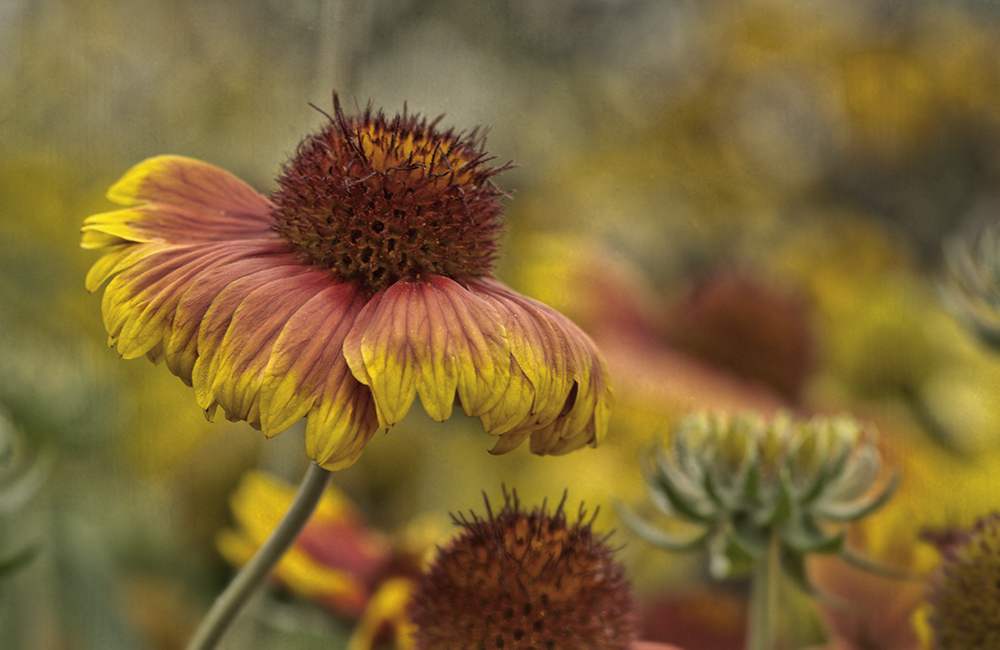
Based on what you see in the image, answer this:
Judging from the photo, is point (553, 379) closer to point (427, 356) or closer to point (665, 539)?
point (427, 356)

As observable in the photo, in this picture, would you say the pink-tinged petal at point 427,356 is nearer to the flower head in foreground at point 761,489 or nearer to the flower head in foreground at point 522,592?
the flower head in foreground at point 522,592

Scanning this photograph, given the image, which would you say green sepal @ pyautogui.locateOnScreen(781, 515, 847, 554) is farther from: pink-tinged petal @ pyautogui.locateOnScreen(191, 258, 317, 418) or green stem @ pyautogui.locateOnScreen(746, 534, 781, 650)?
pink-tinged petal @ pyautogui.locateOnScreen(191, 258, 317, 418)

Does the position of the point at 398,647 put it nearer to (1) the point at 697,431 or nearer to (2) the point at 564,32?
(1) the point at 697,431

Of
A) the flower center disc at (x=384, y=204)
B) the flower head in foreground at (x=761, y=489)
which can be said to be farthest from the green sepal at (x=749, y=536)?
the flower center disc at (x=384, y=204)

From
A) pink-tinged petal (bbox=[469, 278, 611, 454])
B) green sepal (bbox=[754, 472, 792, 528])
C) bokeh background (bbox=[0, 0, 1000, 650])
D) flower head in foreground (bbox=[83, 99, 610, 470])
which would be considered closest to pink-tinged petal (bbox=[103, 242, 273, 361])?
flower head in foreground (bbox=[83, 99, 610, 470])

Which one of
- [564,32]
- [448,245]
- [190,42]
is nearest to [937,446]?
[448,245]

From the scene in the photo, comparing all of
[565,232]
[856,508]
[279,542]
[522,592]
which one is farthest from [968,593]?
[565,232]
